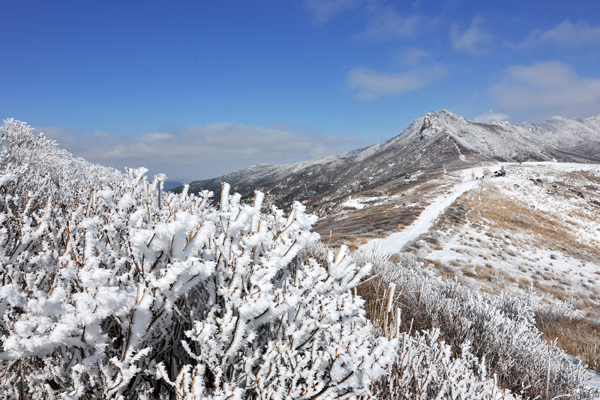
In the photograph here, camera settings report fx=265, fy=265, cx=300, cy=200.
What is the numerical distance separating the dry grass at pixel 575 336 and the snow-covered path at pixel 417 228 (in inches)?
187

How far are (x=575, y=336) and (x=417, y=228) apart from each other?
12528mm

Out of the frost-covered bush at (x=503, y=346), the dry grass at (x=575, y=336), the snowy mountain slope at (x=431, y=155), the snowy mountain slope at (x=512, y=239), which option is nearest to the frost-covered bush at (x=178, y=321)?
the frost-covered bush at (x=503, y=346)

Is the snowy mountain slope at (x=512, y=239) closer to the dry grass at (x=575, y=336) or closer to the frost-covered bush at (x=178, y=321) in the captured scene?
the dry grass at (x=575, y=336)

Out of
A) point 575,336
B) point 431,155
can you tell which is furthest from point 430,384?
point 431,155

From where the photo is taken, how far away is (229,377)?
1635 millimetres

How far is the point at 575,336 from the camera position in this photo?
6.52 metres

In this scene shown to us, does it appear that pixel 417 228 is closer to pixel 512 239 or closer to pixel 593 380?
pixel 512 239

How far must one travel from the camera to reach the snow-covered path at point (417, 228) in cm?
1535

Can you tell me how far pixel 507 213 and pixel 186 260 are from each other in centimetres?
3024

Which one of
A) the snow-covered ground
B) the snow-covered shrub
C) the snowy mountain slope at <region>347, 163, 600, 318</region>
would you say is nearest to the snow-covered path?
the snowy mountain slope at <region>347, 163, 600, 318</region>

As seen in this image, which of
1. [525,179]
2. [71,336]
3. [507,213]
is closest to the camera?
[71,336]

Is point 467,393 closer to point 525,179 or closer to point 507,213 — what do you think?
point 507,213


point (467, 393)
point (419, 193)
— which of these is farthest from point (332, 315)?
point (419, 193)

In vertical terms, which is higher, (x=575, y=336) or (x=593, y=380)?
(x=593, y=380)
